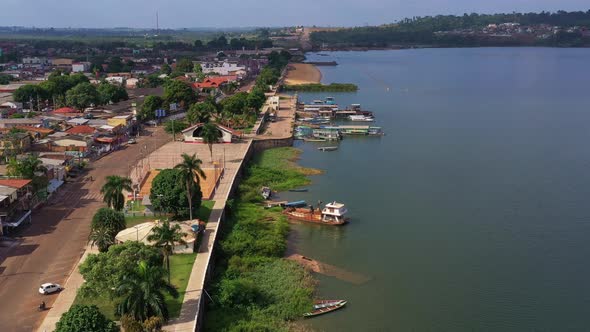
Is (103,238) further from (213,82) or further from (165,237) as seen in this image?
(213,82)

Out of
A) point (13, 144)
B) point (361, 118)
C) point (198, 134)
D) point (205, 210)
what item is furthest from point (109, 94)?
point (205, 210)

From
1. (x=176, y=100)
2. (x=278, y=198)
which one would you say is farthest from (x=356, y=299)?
(x=176, y=100)

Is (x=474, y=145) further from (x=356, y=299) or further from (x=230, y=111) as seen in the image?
(x=356, y=299)

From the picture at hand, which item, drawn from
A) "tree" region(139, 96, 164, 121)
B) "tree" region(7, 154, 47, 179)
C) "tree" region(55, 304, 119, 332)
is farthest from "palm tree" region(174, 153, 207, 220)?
"tree" region(139, 96, 164, 121)

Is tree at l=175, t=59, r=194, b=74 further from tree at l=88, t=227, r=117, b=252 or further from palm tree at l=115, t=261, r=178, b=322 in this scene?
palm tree at l=115, t=261, r=178, b=322

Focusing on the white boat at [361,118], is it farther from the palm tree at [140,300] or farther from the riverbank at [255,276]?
the palm tree at [140,300]
